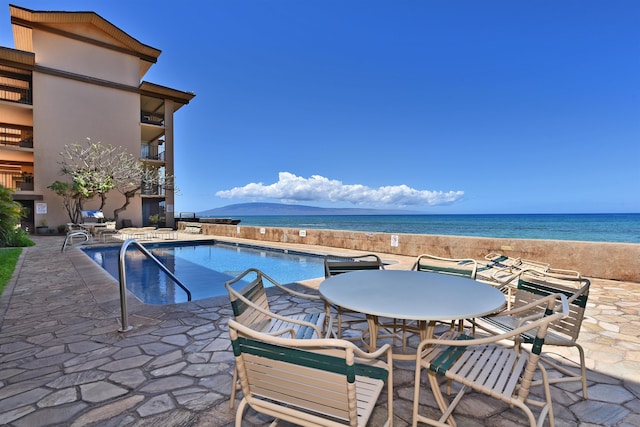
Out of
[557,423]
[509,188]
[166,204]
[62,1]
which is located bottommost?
[557,423]

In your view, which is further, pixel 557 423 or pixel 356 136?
pixel 356 136

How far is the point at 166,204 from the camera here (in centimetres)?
2144

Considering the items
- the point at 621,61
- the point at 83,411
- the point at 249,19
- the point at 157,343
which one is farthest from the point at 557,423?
the point at 621,61

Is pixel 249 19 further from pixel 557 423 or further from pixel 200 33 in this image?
pixel 557 423

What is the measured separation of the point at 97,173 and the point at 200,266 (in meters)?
12.1

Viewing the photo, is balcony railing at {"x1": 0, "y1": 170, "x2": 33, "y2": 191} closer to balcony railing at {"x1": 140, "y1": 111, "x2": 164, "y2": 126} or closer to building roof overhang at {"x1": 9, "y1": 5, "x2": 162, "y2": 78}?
building roof overhang at {"x1": 9, "y1": 5, "x2": 162, "y2": 78}

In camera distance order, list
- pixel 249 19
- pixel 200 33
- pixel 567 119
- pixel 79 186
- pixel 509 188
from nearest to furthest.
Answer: pixel 79 186 < pixel 249 19 < pixel 200 33 < pixel 567 119 < pixel 509 188

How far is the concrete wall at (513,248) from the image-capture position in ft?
18.1

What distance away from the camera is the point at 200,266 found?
9070mm

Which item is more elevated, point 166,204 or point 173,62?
point 173,62

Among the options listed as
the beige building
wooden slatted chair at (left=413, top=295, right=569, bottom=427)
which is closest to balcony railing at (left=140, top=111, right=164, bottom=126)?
the beige building

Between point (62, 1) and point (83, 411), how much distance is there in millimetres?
28686

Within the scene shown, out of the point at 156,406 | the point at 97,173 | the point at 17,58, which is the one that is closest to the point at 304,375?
the point at 156,406

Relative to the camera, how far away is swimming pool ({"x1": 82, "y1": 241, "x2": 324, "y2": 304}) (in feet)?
21.3
